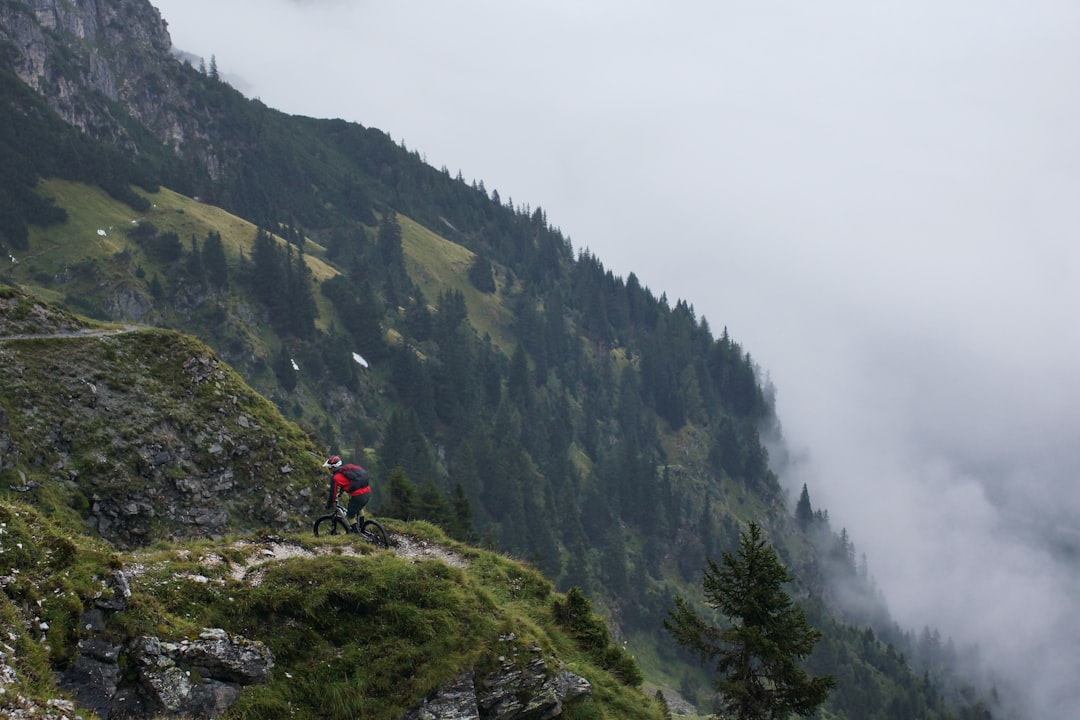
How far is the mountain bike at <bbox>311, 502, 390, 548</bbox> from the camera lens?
86.4ft

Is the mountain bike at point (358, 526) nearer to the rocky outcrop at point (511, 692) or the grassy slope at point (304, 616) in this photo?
the grassy slope at point (304, 616)

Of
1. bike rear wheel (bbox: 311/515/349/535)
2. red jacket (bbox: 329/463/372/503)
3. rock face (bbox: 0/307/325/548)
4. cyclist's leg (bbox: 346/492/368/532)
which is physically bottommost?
rock face (bbox: 0/307/325/548)

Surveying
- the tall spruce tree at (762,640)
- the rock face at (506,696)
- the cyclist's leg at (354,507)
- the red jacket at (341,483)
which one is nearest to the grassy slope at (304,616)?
the rock face at (506,696)

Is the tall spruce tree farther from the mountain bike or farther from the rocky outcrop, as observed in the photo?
the mountain bike

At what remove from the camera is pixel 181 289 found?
506 ft

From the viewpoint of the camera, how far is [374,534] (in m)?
27.5

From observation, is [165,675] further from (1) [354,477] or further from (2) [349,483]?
(1) [354,477]

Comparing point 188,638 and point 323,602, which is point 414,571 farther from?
point 188,638

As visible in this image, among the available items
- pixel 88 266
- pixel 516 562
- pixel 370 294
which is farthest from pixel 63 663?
pixel 370 294

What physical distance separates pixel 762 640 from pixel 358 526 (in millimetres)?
13397

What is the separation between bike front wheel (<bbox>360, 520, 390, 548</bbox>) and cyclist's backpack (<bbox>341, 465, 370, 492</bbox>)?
243 cm

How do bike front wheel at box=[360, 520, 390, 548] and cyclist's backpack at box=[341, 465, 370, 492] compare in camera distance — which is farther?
bike front wheel at box=[360, 520, 390, 548]

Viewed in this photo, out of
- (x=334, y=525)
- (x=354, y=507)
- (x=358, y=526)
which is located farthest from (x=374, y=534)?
(x=354, y=507)

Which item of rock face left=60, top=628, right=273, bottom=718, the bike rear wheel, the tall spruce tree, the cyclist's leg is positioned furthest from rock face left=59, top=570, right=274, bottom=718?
the tall spruce tree
